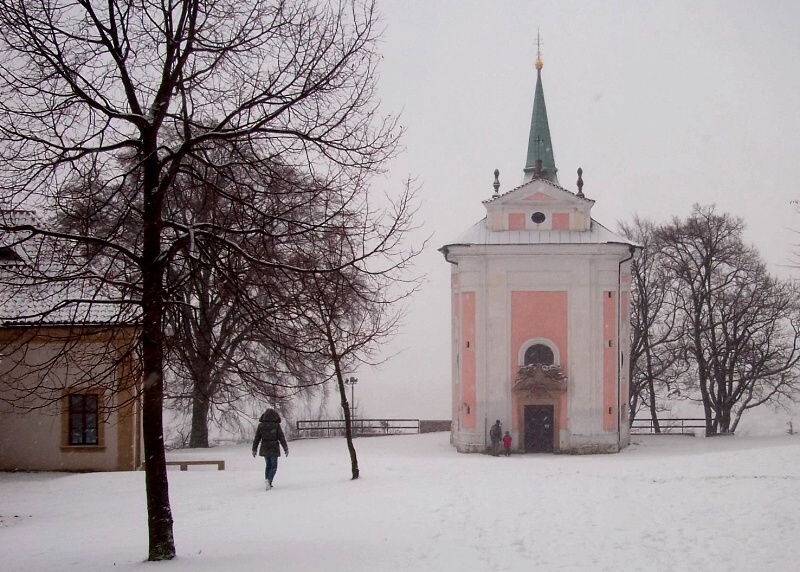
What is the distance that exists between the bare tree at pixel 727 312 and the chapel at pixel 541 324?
6248mm

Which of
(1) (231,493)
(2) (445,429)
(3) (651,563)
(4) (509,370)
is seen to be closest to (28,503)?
(1) (231,493)

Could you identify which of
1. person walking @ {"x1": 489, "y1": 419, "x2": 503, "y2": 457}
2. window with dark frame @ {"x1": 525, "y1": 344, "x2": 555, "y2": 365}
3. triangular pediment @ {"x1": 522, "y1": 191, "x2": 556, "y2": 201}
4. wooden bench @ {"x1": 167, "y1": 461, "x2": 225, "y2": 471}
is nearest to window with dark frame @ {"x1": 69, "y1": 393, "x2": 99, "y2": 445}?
wooden bench @ {"x1": 167, "y1": 461, "x2": 225, "y2": 471}

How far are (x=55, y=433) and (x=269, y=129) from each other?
14.7 m

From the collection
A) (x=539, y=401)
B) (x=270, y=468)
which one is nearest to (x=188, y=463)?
(x=270, y=468)

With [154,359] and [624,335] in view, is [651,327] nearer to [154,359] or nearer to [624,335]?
[624,335]

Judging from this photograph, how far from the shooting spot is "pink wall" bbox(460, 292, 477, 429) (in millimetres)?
31406

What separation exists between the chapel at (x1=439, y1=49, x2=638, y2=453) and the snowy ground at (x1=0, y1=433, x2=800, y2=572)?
471 inches

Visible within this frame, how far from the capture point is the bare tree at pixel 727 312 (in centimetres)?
3591

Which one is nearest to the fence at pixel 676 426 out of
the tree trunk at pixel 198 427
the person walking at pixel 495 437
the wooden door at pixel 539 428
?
the wooden door at pixel 539 428

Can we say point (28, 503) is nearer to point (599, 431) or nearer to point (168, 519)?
point (168, 519)

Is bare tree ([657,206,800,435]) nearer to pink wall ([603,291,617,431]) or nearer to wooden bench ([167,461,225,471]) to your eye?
pink wall ([603,291,617,431])

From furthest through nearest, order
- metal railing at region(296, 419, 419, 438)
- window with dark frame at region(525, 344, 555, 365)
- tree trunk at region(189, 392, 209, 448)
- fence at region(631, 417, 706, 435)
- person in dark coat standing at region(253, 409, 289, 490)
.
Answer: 1. fence at region(631, 417, 706, 435)
2. metal railing at region(296, 419, 419, 438)
3. window with dark frame at region(525, 344, 555, 365)
4. tree trunk at region(189, 392, 209, 448)
5. person in dark coat standing at region(253, 409, 289, 490)

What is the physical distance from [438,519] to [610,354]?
2117cm

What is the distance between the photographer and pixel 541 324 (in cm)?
3142
